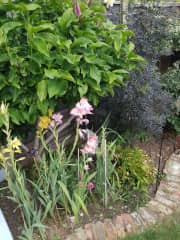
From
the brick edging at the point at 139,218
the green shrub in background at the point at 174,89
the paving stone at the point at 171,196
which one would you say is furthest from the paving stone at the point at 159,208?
the green shrub in background at the point at 174,89

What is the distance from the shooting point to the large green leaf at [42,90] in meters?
1.72

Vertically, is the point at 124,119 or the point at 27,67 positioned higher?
the point at 27,67

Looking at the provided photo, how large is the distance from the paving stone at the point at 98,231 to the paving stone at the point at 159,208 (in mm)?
457

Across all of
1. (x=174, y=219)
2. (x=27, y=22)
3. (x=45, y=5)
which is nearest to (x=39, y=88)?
(x=27, y=22)

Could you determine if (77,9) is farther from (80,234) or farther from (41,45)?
(80,234)

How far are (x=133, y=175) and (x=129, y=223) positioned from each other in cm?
41

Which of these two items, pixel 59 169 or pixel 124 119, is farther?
pixel 124 119

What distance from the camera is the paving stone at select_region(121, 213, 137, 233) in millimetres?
2121

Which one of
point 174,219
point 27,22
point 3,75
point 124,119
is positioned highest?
point 27,22

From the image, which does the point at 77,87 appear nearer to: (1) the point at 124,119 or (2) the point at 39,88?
(2) the point at 39,88

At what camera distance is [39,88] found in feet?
5.66

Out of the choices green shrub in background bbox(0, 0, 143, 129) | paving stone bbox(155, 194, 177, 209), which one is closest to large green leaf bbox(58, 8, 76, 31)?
green shrub in background bbox(0, 0, 143, 129)

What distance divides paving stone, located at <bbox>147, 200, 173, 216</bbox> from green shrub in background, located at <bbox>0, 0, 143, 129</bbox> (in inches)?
37.3

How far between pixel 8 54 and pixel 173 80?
80.4 inches
